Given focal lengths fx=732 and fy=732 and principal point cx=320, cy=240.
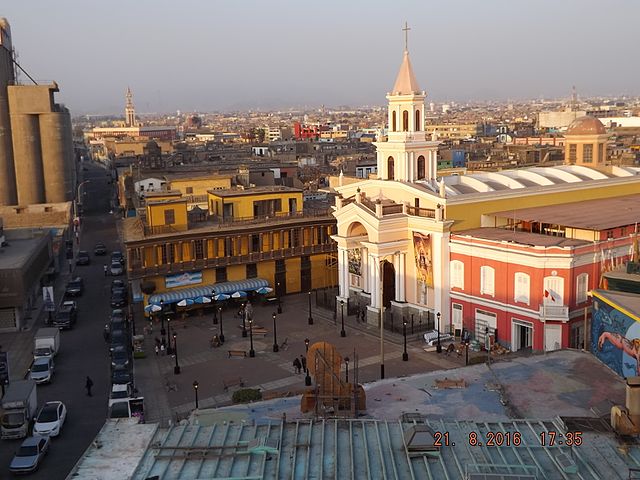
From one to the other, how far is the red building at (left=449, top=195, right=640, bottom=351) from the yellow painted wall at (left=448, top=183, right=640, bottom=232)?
0.95m

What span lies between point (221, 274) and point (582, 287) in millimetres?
23682

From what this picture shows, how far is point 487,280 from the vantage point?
3869cm

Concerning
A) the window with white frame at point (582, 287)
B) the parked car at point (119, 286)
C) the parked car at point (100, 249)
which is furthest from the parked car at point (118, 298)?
→ the window with white frame at point (582, 287)

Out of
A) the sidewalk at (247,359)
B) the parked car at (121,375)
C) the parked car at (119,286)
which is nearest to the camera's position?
the parked car at (121,375)

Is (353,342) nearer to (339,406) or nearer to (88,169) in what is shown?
(339,406)

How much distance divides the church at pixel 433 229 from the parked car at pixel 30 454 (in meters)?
18.1

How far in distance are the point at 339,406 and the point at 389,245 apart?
2379cm

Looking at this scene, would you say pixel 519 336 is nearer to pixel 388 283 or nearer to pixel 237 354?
pixel 388 283

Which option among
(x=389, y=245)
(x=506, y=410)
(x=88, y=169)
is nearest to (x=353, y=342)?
(x=389, y=245)

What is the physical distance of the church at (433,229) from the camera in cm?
3769

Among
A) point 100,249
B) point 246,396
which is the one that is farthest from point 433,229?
point 100,249

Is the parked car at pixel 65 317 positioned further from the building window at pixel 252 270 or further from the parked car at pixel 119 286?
the building window at pixel 252 270

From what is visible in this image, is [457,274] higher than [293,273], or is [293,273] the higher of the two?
[457,274]

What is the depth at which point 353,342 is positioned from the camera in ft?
132
